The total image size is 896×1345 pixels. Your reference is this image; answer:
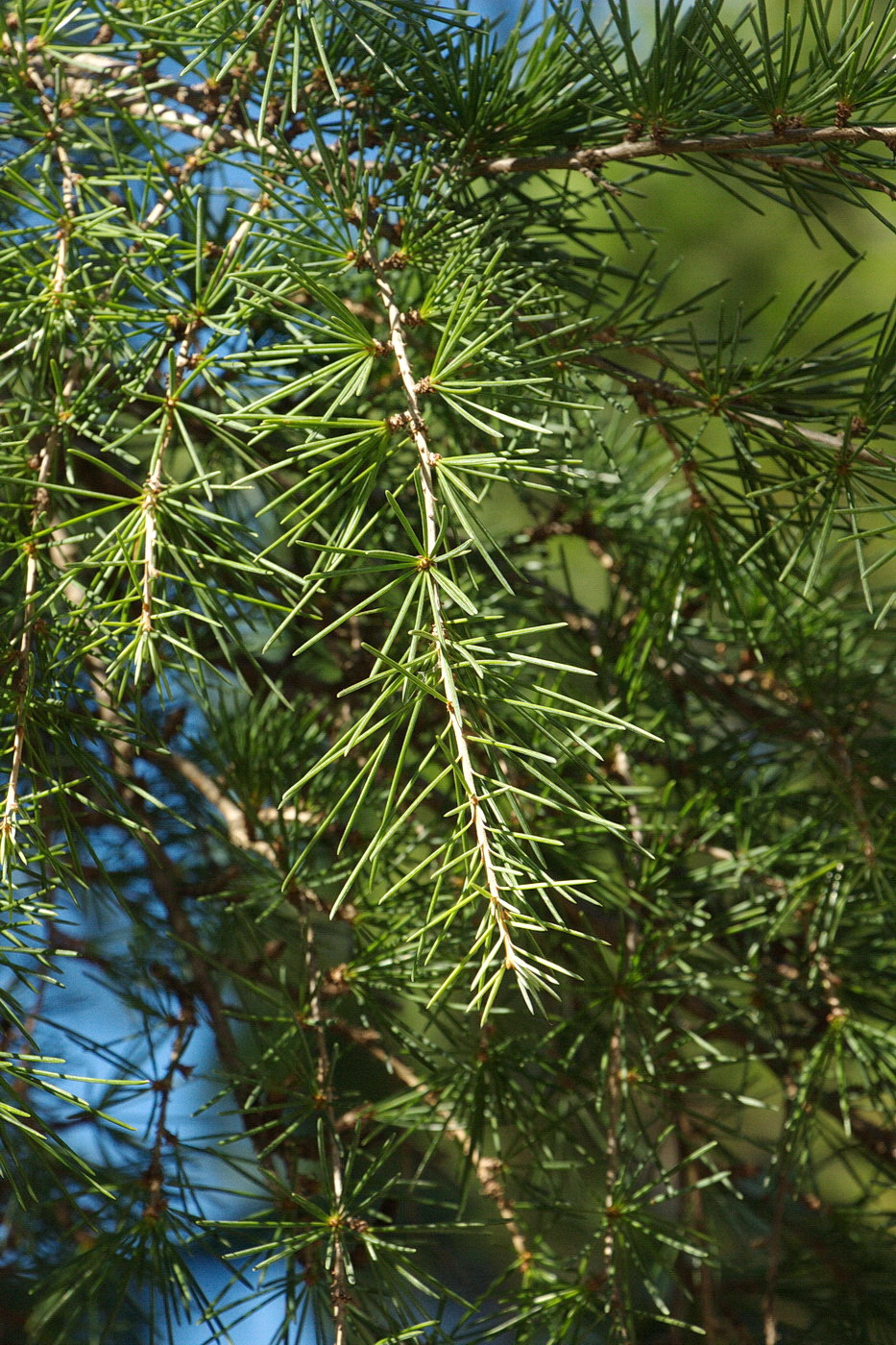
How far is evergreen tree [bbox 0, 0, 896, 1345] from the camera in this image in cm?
38

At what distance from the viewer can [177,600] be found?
49 centimetres

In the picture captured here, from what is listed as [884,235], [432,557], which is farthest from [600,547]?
[884,235]

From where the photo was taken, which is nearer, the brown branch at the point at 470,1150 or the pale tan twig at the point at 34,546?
the pale tan twig at the point at 34,546

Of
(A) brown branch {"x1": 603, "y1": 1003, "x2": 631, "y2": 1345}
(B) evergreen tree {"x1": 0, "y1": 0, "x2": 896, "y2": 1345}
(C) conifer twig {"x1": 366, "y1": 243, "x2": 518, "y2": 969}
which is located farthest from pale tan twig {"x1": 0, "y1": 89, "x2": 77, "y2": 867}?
(A) brown branch {"x1": 603, "y1": 1003, "x2": 631, "y2": 1345}

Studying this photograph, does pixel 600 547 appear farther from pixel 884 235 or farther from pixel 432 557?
pixel 884 235

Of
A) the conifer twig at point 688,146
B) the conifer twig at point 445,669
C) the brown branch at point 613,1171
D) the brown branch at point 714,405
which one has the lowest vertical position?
the brown branch at point 613,1171

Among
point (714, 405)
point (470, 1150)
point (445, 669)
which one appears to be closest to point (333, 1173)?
point (470, 1150)

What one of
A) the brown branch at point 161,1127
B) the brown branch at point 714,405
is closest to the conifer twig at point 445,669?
the brown branch at point 714,405

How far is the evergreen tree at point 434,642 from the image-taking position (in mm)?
377

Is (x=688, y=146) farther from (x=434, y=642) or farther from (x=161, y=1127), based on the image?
(x=161, y=1127)

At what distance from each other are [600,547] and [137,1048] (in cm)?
46

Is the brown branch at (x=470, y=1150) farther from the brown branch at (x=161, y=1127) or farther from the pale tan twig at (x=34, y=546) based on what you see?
the pale tan twig at (x=34, y=546)

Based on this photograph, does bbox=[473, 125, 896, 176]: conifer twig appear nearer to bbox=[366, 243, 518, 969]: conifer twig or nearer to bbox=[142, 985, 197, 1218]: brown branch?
bbox=[366, 243, 518, 969]: conifer twig

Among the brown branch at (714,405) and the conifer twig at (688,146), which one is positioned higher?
the conifer twig at (688,146)
